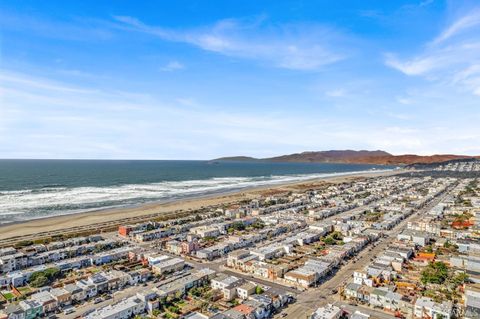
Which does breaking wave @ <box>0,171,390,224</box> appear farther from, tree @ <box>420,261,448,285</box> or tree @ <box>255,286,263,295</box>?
tree @ <box>420,261,448,285</box>

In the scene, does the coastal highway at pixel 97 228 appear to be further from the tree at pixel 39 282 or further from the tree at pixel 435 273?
the tree at pixel 435 273

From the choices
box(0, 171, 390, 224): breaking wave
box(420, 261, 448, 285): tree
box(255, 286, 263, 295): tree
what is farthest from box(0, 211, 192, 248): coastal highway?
box(420, 261, 448, 285): tree

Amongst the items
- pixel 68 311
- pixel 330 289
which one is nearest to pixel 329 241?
pixel 330 289

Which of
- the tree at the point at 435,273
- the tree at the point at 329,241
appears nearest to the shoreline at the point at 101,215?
the tree at the point at 329,241

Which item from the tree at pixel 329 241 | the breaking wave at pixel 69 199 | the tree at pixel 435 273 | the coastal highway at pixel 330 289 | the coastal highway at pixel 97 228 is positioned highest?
the breaking wave at pixel 69 199

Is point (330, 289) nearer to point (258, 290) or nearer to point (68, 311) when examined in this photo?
point (258, 290)

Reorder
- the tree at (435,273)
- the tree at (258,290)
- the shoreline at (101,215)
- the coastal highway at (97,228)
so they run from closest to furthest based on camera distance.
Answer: the tree at (258,290) < the tree at (435,273) < the coastal highway at (97,228) < the shoreline at (101,215)

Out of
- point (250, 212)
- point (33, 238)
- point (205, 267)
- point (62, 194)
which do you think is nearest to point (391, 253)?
point (205, 267)

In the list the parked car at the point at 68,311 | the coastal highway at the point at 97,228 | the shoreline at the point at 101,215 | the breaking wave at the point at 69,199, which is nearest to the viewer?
the parked car at the point at 68,311

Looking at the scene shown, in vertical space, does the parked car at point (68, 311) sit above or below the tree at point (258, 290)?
below

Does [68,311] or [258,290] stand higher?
[258,290]

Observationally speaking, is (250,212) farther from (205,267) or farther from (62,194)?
(62,194)
